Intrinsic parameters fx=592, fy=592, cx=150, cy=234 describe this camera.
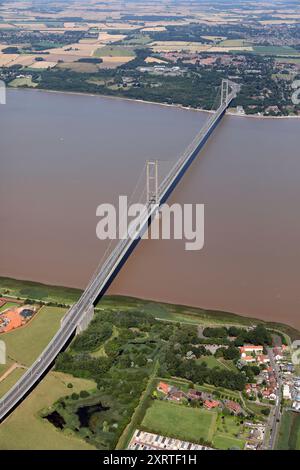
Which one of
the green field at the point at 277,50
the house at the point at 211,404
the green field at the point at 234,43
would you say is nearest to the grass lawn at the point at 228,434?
the house at the point at 211,404

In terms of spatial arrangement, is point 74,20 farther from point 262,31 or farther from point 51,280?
point 51,280

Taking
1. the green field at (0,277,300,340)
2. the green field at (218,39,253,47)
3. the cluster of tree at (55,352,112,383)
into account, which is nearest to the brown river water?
the green field at (0,277,300,340)

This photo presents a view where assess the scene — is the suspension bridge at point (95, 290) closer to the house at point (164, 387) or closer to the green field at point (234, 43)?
the house at point (164, 387)

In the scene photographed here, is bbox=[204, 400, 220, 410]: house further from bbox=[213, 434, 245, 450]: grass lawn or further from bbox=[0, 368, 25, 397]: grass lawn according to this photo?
bbox=[0, 368, 25, 397]: grass lawn

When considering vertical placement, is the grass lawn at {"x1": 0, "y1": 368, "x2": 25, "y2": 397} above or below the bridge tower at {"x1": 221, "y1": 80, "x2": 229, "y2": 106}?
below

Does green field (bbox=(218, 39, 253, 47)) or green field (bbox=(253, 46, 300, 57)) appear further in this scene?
green field (bbox=(218, 39, 253, 47))

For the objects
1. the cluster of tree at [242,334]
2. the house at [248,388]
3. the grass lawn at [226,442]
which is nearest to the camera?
the grass lawn at [226,442]
